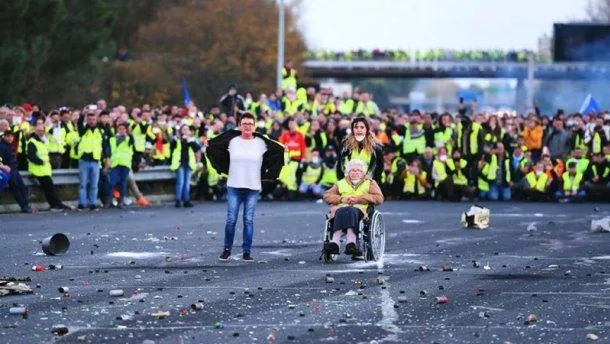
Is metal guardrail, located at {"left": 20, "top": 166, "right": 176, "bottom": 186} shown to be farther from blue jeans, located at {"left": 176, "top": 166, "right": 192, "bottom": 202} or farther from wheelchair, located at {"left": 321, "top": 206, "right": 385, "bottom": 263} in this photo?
wheelchair, located at {"left": 321, "top": 206, "right": 385, "bottom": 263}

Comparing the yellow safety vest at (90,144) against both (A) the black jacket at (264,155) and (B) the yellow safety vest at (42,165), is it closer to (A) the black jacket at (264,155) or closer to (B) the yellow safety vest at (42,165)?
(B) the yellow safety vest at (42,165)

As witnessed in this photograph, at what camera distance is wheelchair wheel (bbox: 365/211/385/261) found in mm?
20234

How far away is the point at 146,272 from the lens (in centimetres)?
1872

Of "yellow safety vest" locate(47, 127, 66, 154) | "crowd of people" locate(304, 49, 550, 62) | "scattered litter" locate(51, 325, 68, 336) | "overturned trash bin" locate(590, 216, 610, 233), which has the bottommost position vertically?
"overturned trash bin" locate(590, 216, 610, 233)

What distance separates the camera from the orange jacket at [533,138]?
134ft

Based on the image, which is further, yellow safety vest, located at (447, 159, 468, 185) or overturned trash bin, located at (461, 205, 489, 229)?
yellow safety vest, located at (447, 159, 468, 185)

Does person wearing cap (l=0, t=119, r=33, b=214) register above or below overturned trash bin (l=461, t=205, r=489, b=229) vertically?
above

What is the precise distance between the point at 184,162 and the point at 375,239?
48.8 feet

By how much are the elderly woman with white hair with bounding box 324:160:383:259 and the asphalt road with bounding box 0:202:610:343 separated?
0.93 feet

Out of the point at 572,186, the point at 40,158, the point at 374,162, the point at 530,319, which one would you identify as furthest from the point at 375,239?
the point at 572,186

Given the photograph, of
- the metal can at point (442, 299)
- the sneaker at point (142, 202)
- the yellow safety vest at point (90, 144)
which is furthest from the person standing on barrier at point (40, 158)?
the metal can at point (442, 299)

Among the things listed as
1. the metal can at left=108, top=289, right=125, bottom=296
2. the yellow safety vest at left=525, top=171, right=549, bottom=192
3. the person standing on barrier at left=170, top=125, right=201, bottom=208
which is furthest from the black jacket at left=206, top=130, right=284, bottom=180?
the yellow safety vest at left=525, top=171, right=549, bottom=192

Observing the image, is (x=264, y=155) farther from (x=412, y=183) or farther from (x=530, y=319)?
Result: (x=412, y=183)

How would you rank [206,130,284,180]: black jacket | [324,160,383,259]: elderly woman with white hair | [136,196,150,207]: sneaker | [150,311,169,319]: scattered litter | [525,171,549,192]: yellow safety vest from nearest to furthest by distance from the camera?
[150,311,169,319]: scattered litter, [324,160,383,259]: elderly woman with white hair, [206,130,284,180]: black jacket, [136,196,150,207]: sneaker, [525,171,549,192]: yellow safety vest
